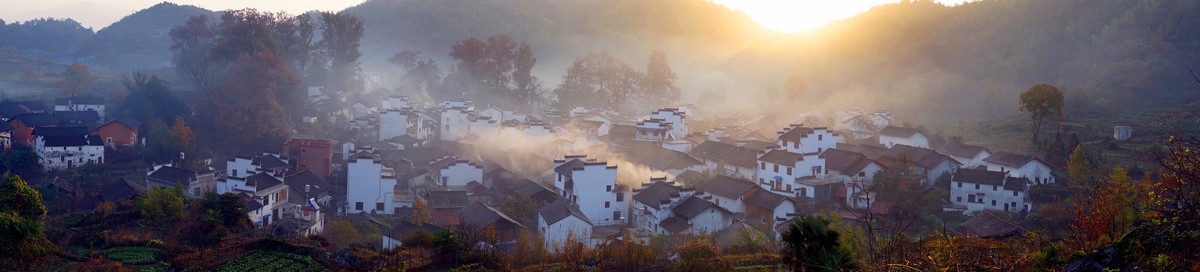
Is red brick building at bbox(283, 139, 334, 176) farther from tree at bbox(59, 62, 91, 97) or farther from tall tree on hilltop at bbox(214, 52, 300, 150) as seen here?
tree at bbox(59, 62, 91, 97)

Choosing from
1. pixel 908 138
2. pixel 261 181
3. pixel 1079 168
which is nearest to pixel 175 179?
pixel 261 181

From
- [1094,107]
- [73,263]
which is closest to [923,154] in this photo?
[1094,107]

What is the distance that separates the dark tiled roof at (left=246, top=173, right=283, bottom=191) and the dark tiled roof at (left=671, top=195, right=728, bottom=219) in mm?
10013

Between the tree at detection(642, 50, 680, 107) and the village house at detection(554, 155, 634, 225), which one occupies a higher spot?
the tree at detection(642, 50, 680, 107)

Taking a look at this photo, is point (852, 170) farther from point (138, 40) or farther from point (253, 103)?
point (138, 40)

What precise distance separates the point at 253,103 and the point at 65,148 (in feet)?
18.2

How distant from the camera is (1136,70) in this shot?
36.2 meters

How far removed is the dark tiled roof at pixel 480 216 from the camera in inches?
574

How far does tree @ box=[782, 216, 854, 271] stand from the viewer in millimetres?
6066

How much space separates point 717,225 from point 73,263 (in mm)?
12310

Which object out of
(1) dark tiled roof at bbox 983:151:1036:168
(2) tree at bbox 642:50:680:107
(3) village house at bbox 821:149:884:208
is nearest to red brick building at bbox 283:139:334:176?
(3) village house at bbox 821:149:884:208

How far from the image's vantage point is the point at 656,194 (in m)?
17.5

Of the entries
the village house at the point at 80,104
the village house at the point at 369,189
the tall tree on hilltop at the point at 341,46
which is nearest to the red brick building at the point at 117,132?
the village house at the point at 80,104

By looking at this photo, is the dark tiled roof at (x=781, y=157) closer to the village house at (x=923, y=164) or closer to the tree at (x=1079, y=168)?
the village house at (x=923, y=164)
